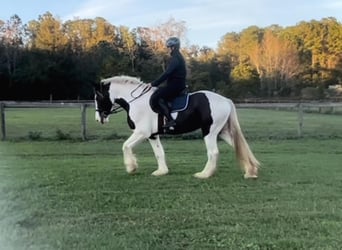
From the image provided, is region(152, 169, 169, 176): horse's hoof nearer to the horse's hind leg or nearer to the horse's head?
the horse's hind leg

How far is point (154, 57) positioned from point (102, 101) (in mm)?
51100

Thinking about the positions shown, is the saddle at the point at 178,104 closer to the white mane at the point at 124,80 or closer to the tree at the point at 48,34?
the white mane at the point at 124,80

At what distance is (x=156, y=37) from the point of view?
62844 mm

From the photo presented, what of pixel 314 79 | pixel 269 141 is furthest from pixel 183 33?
pixel 269 141

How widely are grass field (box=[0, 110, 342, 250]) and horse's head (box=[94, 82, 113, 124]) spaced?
92 cm

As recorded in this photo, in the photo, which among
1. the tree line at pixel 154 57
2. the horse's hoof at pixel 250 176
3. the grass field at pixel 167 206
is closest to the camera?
the grass field at pixel 167 206

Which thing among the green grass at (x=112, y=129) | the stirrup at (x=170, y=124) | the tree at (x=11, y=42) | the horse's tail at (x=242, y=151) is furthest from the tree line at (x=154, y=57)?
the stirrup at (x=170, y=124)

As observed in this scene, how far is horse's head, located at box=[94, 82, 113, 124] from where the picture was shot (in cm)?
859

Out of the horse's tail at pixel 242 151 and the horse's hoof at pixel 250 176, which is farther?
the horse's tail at pixel 242 151

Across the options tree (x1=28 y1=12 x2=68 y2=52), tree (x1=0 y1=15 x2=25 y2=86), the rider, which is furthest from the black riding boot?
tree (x1=28 y1=12 x2=68 y2=52)

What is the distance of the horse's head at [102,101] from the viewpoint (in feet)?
28.2

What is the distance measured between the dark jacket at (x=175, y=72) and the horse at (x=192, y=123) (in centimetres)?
33

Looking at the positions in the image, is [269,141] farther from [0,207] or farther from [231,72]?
[231,72]

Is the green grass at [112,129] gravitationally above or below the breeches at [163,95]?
below
